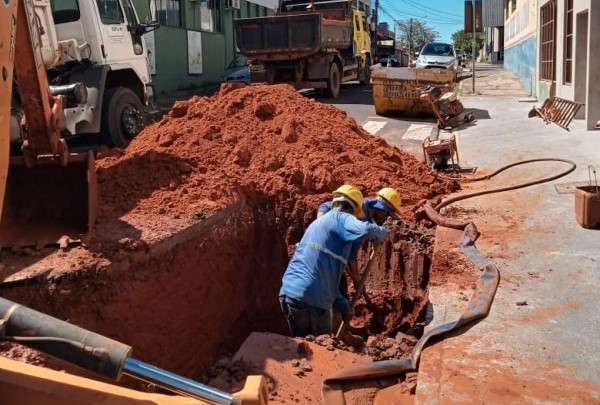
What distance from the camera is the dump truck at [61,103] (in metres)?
5.60

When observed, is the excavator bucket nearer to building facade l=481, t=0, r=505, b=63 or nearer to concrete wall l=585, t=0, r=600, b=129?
concrete wall l=585, t=0, r=600, b=129

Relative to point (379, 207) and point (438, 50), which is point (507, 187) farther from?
point (438, 50)

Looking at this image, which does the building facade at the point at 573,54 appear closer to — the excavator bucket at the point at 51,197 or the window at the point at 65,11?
the window at the point at 65,11

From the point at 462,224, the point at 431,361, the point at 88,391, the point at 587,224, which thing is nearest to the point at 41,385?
the point at 88,391

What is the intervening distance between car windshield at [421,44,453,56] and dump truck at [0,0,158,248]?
1699 cm

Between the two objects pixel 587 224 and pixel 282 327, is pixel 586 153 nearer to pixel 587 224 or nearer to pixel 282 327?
pixel 587 224

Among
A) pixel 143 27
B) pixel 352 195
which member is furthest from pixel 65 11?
pixel 352 195

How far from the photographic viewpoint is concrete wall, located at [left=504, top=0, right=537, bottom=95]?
21.4 metres

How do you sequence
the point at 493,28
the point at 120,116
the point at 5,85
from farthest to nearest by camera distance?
the point at 493,28
the point at 120,116
the point at 5,85

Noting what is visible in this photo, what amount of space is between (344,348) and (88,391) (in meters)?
3.29

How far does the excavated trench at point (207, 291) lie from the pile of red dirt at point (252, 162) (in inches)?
12.5

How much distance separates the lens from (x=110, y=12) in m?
10.7

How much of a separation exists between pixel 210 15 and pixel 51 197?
2549 centimetres

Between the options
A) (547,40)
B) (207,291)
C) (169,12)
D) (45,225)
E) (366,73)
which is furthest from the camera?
(366,73)
